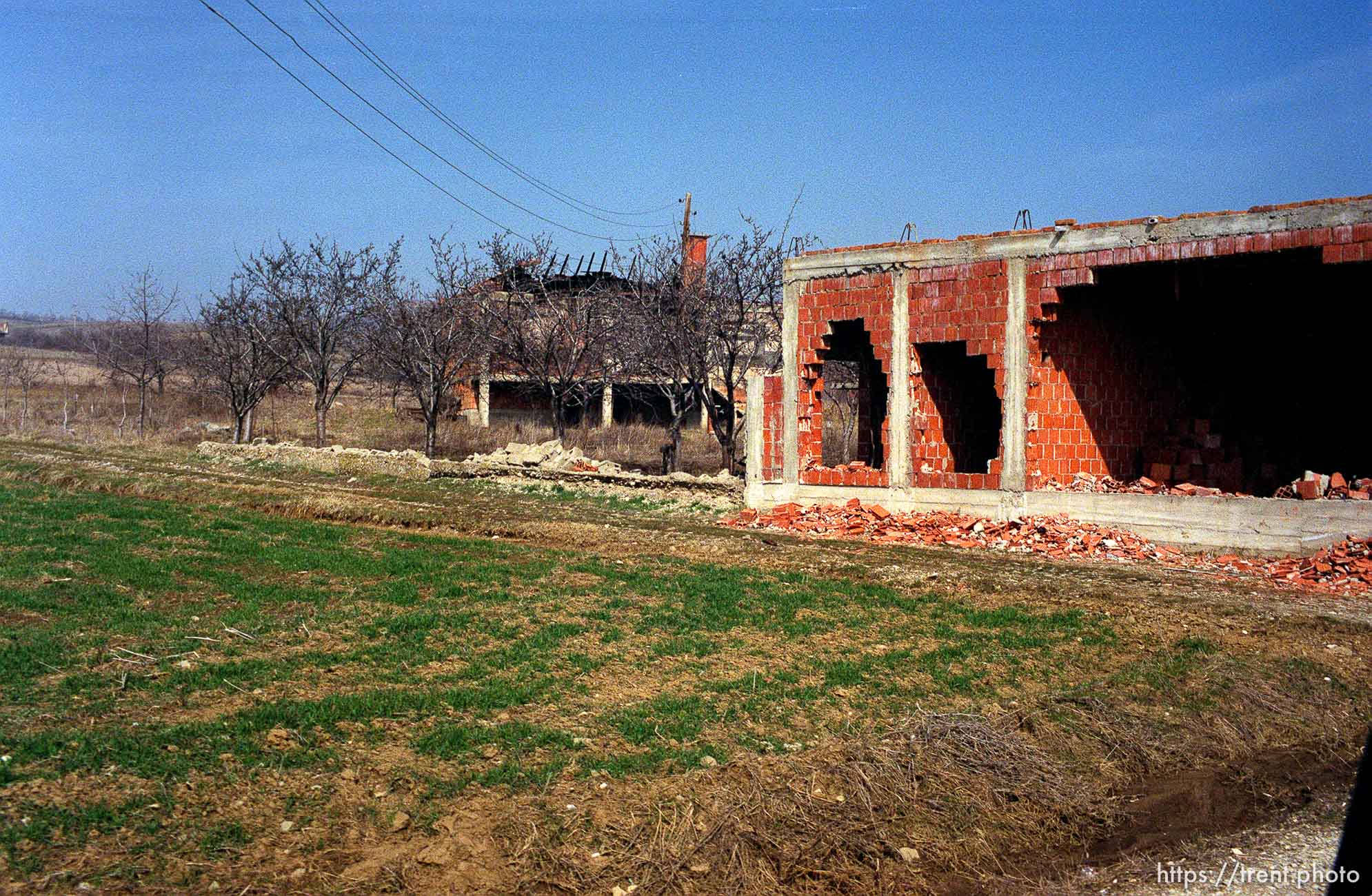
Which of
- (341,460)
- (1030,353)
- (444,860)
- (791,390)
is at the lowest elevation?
(444,860)

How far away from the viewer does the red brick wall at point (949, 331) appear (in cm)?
1783

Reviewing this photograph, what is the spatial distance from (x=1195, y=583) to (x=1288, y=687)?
493 centimetres

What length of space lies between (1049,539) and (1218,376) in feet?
19.3

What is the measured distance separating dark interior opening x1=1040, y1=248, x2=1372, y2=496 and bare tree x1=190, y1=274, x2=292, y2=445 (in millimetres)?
25782

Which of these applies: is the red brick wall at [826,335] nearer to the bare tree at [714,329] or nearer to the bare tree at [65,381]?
the bare tree at [714,329]

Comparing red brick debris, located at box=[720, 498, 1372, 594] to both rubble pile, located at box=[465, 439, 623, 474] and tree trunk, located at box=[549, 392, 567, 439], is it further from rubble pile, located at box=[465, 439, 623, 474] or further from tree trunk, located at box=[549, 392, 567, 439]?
tree trunk, located at box=[549, 392, 567, 439]

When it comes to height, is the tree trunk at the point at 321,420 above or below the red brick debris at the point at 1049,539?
above

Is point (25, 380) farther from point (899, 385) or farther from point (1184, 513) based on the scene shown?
point (1184, 513)

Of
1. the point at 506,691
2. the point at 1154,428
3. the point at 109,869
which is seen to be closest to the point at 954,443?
the point at 1154,428

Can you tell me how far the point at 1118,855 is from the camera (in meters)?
6.17

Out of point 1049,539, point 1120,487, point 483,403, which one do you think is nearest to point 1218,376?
point 1120,487

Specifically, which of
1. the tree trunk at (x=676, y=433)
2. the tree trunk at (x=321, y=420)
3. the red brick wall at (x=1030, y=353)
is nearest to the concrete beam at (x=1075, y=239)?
the red brick wall at (x=1030, y=353)

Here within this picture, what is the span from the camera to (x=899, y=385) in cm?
1906

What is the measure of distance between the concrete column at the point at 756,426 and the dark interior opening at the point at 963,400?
3.23 metres
